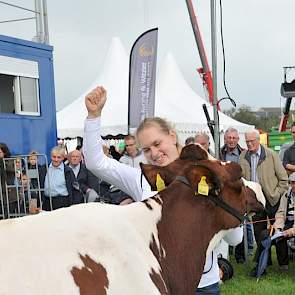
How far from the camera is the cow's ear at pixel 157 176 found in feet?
9.00

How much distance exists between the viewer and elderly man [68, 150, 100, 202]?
8.70 metres

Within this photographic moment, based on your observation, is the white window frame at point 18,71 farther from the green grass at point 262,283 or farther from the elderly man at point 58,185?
the green grass at point 262,283

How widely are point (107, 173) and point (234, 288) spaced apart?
423 centimetres

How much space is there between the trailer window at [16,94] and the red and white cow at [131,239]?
21.8ft

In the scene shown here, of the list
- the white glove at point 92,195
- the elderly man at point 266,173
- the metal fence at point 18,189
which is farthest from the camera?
the white glove at point 92,195

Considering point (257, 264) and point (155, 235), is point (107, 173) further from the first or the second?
point (257, 264)

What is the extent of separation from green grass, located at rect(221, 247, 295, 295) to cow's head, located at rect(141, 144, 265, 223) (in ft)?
14.2

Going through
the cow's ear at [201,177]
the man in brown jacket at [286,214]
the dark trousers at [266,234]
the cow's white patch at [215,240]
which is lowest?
the dark trousers at [266,234]

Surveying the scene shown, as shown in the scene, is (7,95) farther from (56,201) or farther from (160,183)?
(160,183)

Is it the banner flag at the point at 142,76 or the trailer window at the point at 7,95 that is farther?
the banner flag at the point at 142,76

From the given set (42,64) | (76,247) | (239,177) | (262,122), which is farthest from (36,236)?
(262,122)

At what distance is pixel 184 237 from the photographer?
8.39 feet

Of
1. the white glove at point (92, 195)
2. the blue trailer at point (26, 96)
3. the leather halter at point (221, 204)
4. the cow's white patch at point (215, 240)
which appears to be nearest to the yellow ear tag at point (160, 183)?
the leather halter at point (221, 204)

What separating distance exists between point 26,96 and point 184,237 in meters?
7.15
